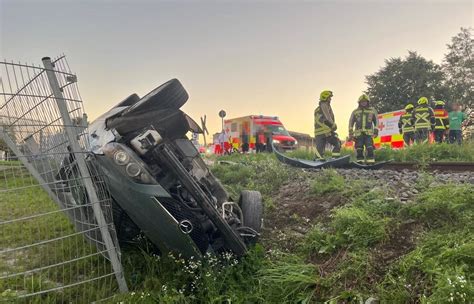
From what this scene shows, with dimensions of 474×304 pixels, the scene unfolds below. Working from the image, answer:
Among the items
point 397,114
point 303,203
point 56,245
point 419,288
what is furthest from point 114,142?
point 397,114

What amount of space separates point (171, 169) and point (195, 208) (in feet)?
1.27

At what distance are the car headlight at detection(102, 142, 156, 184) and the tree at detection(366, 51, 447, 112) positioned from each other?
3491 cm

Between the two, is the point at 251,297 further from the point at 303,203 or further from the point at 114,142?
the point at 303,203

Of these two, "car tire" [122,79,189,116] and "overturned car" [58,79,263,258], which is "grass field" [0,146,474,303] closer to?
"overturned car" [58,79,263,258]

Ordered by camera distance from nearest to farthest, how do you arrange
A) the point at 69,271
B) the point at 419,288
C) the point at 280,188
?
1. the point at 419,288
2. the point at 69,271
3. the point at 280,188

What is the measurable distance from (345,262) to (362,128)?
7523 millimetres

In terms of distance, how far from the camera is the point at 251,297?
3.17m

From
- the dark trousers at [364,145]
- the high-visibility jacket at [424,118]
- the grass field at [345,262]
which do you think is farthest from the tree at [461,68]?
the grass field at [345,262]

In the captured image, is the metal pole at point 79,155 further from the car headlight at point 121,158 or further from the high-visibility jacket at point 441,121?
the high-visibility jacket at point 441,121

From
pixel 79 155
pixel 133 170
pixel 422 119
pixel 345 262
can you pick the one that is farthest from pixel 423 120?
pixel 79 155

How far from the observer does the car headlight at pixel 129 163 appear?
2.99 metres

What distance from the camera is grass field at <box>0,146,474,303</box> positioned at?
2750 millimetres

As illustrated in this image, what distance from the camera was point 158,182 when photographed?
10.6 feet

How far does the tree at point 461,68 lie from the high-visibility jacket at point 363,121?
26.9 m
